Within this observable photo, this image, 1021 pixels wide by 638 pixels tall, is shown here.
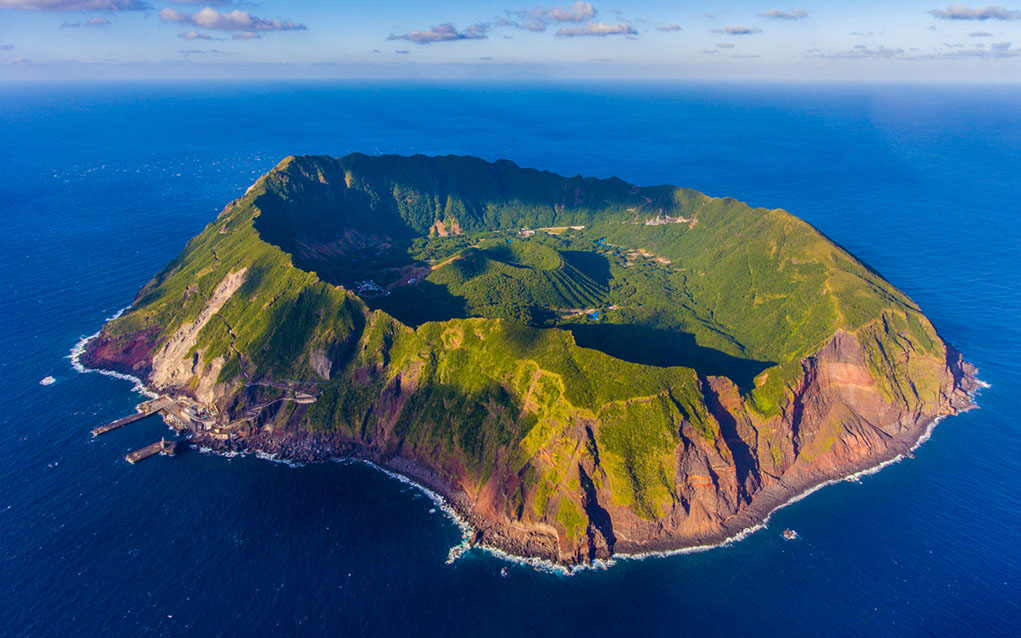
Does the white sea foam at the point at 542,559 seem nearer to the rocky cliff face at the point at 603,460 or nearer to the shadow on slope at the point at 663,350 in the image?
the rocky cliff face at the point at 603,460

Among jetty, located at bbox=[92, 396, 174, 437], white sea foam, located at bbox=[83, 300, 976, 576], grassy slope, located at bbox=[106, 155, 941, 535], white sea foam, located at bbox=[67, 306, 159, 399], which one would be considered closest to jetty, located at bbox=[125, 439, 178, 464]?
white sea foam, located at bbox=[83, 300, 976, 576]

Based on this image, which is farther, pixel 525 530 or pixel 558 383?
pixel 558 383

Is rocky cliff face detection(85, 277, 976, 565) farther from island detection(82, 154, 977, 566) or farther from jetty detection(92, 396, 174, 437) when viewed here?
jetty detection(92, 396, 174, 437)

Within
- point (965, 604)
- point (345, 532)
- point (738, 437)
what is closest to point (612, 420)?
point (738, 437)

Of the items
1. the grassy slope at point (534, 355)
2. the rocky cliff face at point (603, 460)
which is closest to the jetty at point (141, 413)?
the rocky cliff face at point (603, 460)

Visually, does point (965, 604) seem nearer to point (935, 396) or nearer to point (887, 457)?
point (887, 457)

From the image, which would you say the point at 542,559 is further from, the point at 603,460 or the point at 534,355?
the point at 534,355

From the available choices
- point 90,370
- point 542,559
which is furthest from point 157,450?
point 542,559
